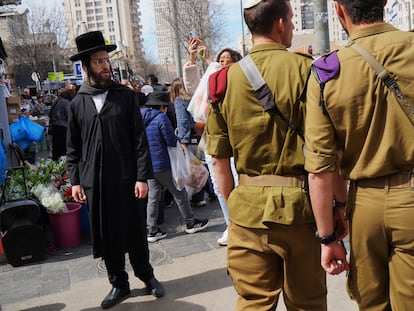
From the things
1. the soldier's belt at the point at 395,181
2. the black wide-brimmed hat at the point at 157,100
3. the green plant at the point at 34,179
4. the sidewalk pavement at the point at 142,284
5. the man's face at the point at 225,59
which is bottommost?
the sidewalk pavement at the point at 142,284

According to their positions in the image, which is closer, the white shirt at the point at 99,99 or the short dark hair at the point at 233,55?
the white shirt at the point at 99,99

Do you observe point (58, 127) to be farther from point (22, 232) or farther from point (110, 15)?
point (110, 15)

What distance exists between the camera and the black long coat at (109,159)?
3672 mm

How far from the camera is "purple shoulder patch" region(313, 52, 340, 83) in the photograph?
1952 mm

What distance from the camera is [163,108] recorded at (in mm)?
5703

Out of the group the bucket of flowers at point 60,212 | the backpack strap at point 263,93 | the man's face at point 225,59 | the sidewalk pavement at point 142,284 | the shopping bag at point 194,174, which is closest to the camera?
the backpack strap at point 263,93

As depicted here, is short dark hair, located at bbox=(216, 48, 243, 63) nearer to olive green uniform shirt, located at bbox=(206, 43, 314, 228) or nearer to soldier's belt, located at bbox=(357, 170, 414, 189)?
olive green uniform shirt, located at bbox=(206, 43, 314, 228)

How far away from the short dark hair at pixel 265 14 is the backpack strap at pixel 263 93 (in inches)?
8.1

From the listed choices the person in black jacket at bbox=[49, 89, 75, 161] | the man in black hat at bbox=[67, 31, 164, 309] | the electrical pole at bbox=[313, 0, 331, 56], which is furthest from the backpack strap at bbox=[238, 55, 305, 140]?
the person in black jacket at bbox=[49, 89, 75, 161]

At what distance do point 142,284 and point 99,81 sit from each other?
184cm

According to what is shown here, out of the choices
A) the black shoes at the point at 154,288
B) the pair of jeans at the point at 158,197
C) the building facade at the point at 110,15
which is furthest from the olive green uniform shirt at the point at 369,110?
the building facade at the point at 110,15

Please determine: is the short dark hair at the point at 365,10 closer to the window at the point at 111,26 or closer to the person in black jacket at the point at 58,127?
the person in black jacket at the point at 58,127

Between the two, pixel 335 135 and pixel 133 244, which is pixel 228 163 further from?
pixel 133 244

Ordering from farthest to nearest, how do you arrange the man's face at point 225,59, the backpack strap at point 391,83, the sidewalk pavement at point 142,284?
the man's face at point 225,59, the sidewalk pavement at point 142,284, the backpack strap at point 391,83
